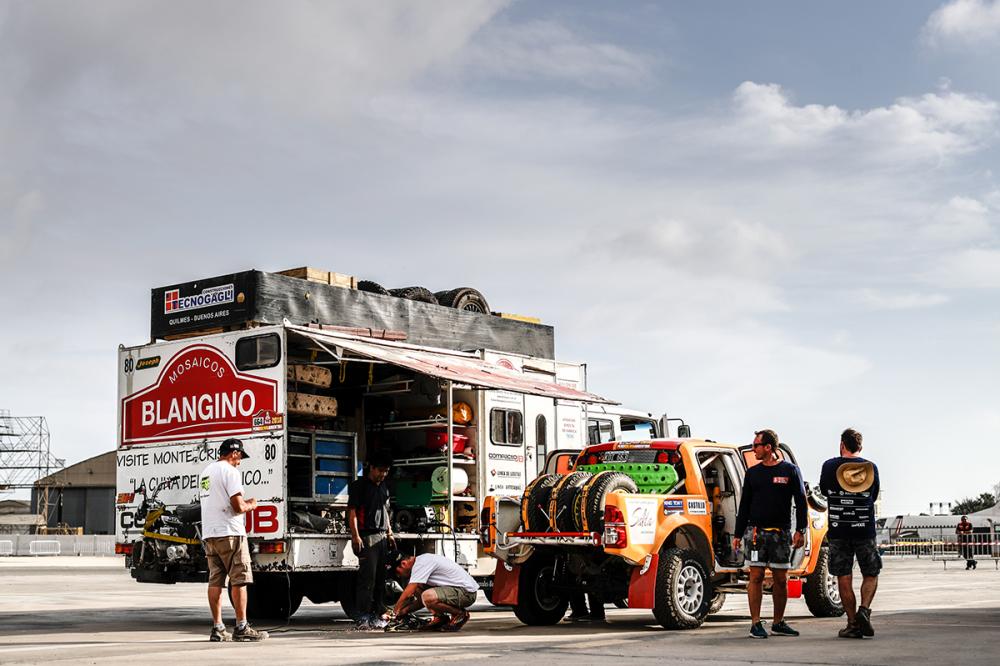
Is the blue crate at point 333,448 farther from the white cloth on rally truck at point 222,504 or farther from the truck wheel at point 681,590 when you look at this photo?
the truck wheel at point 681,590

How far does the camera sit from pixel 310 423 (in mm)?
15305

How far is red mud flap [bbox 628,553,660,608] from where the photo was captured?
12.4 meters

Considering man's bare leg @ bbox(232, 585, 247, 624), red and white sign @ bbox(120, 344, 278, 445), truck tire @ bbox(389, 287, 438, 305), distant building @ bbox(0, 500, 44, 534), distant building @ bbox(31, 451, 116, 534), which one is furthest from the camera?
distant building @ bbox(0, 500, 44, 534)

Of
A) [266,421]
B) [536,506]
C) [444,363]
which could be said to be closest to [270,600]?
[266,421]

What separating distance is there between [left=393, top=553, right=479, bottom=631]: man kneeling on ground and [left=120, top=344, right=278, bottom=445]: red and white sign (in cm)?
259

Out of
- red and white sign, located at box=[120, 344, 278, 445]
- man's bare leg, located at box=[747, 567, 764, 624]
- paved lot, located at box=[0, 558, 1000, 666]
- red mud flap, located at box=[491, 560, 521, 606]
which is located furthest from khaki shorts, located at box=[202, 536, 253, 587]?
man's bare leg, located at box=[747, 567, 764, 624]

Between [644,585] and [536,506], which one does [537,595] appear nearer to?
[536,506]

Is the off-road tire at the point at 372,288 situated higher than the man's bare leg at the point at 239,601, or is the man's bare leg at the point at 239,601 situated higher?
the off-road tire at the point at 372,288

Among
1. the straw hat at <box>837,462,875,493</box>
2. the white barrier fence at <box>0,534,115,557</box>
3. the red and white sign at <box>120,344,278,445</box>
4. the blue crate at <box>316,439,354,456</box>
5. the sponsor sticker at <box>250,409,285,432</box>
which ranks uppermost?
the red and white sign at <box>120,344,278,445</box>

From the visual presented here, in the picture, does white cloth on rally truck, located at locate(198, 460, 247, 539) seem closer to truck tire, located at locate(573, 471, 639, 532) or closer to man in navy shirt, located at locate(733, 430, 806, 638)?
truck tire, located at locate(573, 471, 639, 532)

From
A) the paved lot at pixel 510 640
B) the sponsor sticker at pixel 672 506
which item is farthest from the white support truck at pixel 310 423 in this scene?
the sponsor sticker at pixel 672 506

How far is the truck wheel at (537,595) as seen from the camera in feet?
44.4

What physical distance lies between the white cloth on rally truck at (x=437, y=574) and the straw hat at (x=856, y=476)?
3.88 metres

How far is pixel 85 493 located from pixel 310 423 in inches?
2829
